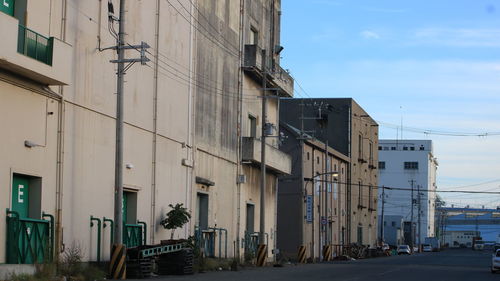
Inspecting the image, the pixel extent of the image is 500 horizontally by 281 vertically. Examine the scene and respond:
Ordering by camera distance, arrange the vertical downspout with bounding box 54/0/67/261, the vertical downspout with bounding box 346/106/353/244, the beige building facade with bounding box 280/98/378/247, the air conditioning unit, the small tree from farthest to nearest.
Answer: the vertical downspout with bounding box 346/106/353/244 → the beige building facade with bounding box 280/98/378/247 → the air conditioning unit → the small tree → the vertical downspout with bounding box 54/0/67/261

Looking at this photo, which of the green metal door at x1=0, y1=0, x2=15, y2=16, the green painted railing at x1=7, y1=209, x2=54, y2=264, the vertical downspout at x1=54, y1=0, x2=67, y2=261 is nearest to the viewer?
the green painted railing at x1=7, y1=209, x2=54, y2=264

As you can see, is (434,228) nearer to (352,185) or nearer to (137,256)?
(352,185)

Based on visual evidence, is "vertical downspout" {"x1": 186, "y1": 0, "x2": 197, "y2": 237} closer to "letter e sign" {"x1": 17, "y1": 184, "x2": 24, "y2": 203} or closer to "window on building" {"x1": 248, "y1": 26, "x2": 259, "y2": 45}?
"window on building" {"x1": 248, "y1": 26, "x2": 259, "y2": 45}

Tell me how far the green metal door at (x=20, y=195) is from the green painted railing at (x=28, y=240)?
1.85 ft

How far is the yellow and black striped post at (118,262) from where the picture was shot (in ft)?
86.2

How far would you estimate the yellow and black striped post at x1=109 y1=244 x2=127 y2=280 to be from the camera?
26.3 meters

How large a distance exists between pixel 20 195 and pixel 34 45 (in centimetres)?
488

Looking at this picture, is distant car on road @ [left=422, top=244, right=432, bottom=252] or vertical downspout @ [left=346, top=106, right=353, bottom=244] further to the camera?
distant car on road @ [left=422, top=244, right=432, bottom=252]

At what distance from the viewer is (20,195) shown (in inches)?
976

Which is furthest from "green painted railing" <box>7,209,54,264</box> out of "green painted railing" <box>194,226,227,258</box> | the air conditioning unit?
the air conditioning unit

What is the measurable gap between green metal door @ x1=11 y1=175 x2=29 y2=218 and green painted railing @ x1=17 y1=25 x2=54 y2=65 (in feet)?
12.9

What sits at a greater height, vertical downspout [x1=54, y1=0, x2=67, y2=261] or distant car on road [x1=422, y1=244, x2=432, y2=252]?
vertical downspout [x1=54, y1=0, x2=67, y2=261]

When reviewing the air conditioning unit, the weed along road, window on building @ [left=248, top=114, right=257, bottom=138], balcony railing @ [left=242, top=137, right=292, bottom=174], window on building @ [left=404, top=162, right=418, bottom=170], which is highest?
window on building @ [left=404, top=162, right=418, bottom=170]

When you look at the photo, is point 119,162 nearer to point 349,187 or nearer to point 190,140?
point 190,140
